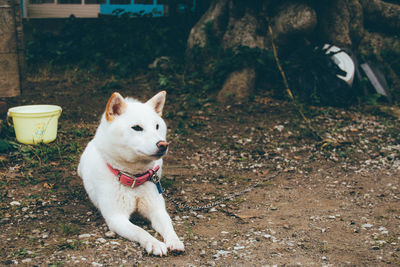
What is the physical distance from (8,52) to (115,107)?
278cm

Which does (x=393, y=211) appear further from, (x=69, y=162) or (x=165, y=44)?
(x=165, y=44)

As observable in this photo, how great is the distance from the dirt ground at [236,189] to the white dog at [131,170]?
11 cm

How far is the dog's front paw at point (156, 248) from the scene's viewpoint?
2.64 meters

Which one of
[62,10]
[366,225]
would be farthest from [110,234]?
[62,10]

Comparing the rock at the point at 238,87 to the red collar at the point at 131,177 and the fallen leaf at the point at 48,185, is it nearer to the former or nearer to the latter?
the fallen leaf at the point at 48,185

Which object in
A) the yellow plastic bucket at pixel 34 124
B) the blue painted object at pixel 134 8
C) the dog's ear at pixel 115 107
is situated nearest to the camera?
the dog's ear at pixel 115 107

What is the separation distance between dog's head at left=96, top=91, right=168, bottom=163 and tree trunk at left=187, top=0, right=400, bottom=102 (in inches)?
142

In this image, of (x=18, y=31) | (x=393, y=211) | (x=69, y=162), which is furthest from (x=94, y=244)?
(x=18, y=31)

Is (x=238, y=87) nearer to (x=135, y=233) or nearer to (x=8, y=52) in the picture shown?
(x=8, y=52)

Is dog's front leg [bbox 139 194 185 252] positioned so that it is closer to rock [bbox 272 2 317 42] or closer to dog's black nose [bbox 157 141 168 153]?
dog's black nose [bbox 157 141 168 153]

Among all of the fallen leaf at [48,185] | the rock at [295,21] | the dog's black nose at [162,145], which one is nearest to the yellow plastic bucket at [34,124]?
the fallen leaf at [48,185]

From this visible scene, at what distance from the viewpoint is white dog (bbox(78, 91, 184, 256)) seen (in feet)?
9.00

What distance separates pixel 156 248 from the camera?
2.65 metres

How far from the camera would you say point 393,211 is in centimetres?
348
